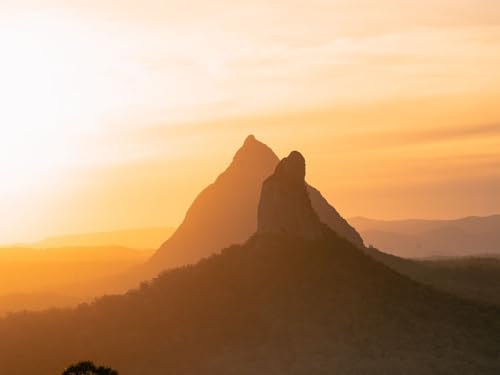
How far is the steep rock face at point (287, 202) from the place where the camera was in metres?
121

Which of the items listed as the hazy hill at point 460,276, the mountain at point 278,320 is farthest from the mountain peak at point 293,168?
the hazy hill at point 460,276

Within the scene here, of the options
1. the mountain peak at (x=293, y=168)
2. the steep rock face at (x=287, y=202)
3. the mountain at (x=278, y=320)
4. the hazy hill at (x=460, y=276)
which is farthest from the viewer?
the hazy hill at (x=460, y=276)

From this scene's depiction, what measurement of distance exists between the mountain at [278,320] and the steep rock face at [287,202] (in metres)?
0.16

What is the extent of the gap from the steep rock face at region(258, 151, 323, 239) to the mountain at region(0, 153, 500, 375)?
0.54 ft

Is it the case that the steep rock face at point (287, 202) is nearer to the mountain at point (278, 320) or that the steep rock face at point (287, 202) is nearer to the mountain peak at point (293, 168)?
the mountain peak at point (293, 168)

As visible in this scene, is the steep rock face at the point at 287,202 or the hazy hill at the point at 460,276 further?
the hazy hill at the point at 460,276

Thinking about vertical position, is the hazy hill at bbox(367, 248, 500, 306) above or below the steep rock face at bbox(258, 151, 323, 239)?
below

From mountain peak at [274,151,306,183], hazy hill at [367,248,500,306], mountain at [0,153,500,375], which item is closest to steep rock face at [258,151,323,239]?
mountain peak at [274,151,306,183]

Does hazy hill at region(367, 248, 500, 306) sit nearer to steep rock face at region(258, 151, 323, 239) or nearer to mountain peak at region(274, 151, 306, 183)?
steep rock face at region(258, 151, 323, 239)

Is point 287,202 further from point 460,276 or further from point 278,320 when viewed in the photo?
point 460,276

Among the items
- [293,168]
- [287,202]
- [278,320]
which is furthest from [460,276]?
[278,320]

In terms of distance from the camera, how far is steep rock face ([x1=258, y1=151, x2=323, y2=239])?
397 feet

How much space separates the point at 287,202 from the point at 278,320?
2010 centimetres

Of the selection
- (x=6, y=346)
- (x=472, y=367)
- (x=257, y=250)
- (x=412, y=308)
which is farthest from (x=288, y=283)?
(x=6, y=346)
